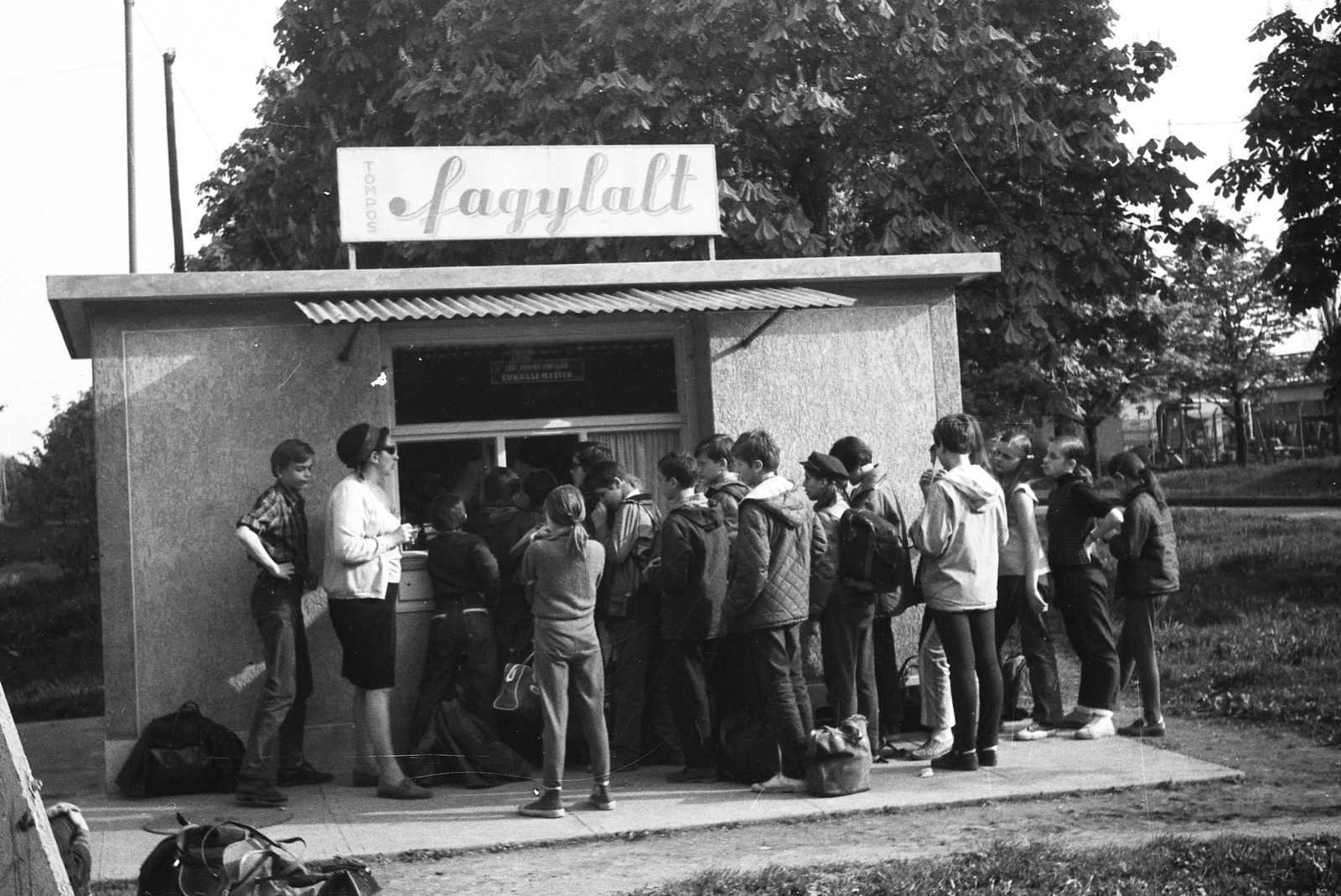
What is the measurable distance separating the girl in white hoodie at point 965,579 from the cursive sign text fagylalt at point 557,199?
126 inches

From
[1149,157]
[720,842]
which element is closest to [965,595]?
[720,842]

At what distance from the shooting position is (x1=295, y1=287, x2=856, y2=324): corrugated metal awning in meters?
8.10

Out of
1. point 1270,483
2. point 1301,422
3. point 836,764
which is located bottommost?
point 836,764

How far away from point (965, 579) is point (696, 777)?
74.1 inches

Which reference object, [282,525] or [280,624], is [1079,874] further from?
[282,525]

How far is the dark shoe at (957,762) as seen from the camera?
25.2 ft

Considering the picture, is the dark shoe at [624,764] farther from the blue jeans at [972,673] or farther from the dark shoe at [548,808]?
the blue jeans at [972,673]

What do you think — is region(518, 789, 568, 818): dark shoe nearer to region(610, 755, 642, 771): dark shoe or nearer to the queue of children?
the queue of children

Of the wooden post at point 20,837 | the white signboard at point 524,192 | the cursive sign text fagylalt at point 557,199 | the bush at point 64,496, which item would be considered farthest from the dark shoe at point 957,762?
the bush at point 64,496

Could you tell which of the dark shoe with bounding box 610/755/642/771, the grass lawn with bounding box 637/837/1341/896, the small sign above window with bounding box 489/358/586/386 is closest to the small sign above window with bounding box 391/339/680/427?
the small sign above window with bounding box 489/358/586/386

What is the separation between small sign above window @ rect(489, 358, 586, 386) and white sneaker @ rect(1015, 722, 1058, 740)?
370cm

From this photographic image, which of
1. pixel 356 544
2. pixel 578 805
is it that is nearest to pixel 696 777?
pixel 578 805

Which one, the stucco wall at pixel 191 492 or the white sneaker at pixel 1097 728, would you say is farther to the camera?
the white sneaker at pixel 1097 728

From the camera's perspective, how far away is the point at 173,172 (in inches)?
1040
